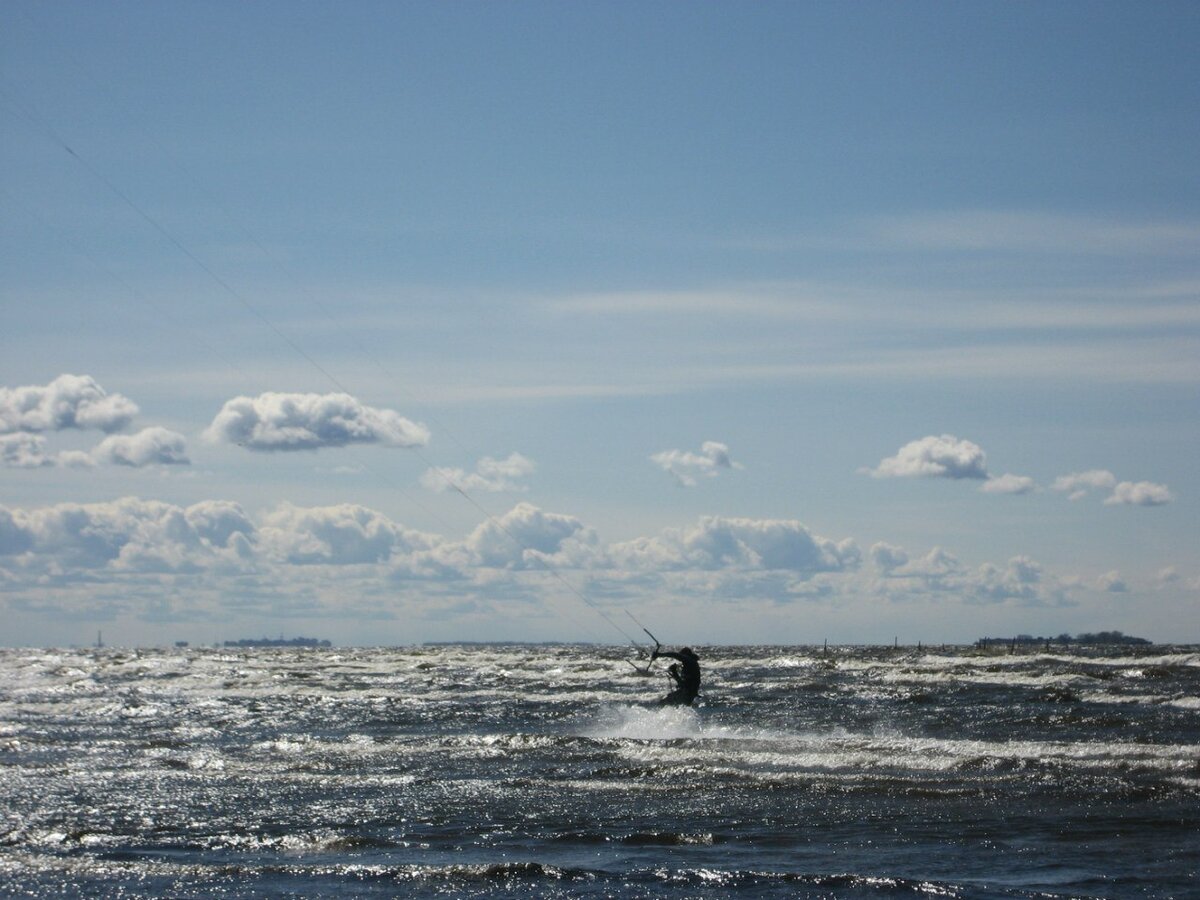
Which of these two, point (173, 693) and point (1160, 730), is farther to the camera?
point (173, 693)

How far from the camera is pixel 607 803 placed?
2162 centimetres

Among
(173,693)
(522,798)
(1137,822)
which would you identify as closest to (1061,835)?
(1137,822)

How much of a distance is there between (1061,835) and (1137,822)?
1.70m

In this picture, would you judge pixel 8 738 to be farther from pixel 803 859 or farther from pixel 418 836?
pixel 803 859

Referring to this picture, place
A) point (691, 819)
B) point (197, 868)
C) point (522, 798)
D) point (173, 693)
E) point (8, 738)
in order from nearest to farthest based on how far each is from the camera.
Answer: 1. point (197, 868)
2. point (691, 819)
3. point (522, 798)
4. point (8, 738)
5. point (173, 693)

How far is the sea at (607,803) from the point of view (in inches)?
623

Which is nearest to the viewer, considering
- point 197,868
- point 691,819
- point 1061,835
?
point 197,868

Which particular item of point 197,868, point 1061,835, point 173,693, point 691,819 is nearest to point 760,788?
point 691,819

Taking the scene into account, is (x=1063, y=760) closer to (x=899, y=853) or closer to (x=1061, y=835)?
(x=1061, y=835)

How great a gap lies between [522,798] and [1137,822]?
30.9 ft

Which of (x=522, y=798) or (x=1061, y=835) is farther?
(x=522, y=798)

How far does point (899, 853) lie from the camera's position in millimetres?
17062

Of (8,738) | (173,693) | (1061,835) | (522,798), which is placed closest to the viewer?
(1061,835)

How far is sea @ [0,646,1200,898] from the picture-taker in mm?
15820
